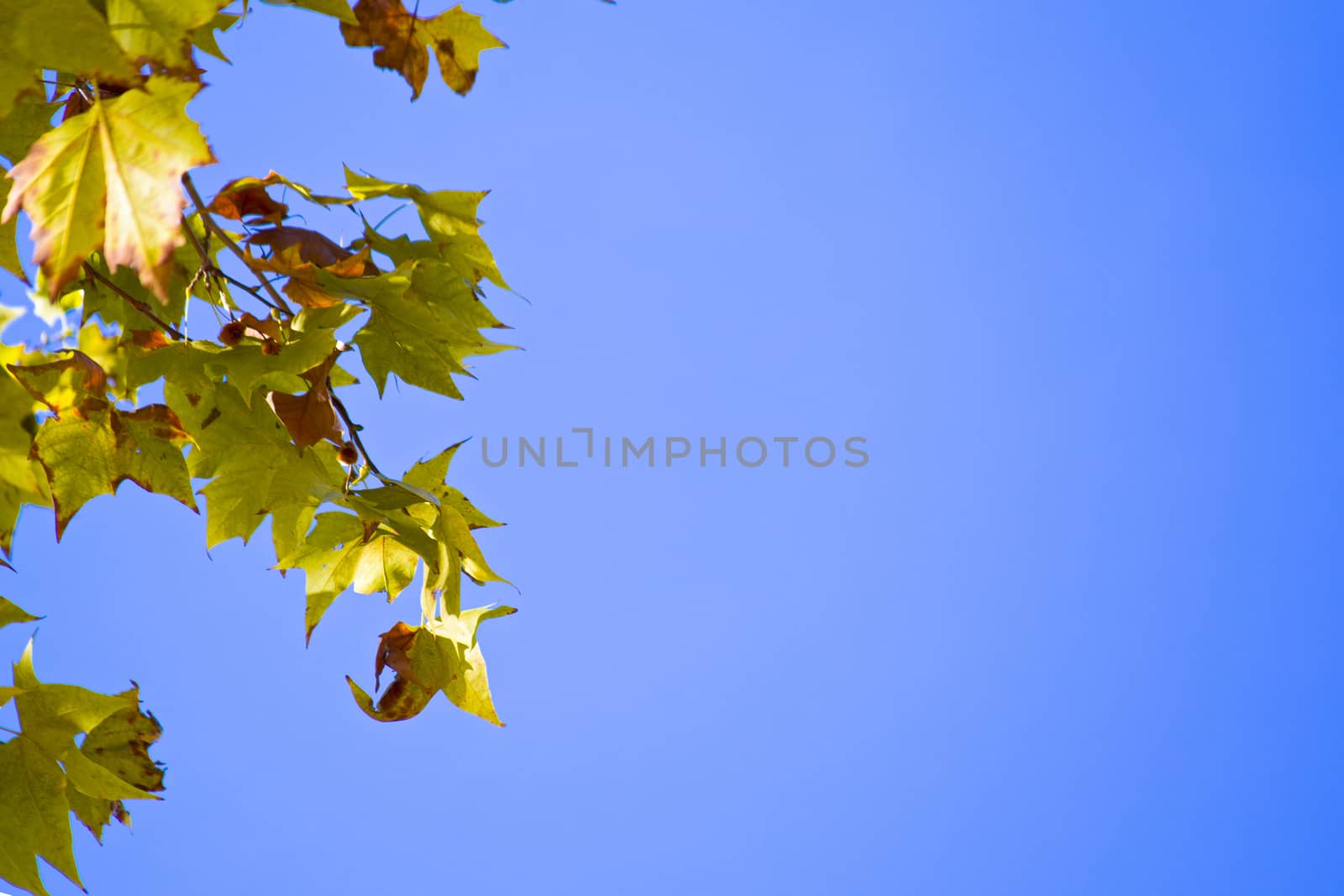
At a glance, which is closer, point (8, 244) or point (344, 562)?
point (8, 244)

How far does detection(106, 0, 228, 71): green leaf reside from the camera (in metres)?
0.24

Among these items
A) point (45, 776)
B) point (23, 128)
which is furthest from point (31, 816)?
point (23, 128)

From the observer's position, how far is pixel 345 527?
0.40m

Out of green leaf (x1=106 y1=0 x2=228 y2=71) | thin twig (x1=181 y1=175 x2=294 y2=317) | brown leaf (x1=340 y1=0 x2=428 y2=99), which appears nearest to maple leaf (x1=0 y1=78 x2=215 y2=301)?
green leaf (x1=106 y1=0 x2=228 y2=71)

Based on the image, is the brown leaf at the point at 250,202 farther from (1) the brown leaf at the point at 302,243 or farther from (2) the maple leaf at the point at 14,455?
(2) the maple leaf at the point at 14,455

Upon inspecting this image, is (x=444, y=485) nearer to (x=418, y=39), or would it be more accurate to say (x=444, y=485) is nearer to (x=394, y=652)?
(x=394, y=652)

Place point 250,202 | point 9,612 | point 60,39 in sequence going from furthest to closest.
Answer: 1. point 250,202
2. point 9,612
3. point 60,39

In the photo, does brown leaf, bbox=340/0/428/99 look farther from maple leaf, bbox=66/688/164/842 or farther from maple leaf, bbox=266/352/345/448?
maple leaf, bbox=66/688/164/842

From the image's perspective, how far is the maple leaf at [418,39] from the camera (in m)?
0.45

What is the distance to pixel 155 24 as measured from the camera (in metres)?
0.24

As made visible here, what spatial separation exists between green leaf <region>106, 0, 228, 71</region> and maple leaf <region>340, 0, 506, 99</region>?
0.22 meters

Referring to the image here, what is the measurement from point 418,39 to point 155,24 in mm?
237

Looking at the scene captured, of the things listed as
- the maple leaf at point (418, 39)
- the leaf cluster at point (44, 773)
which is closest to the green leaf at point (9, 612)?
the leaf cluster at point (44, 773)

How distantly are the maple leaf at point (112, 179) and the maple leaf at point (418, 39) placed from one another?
0.23 meters
